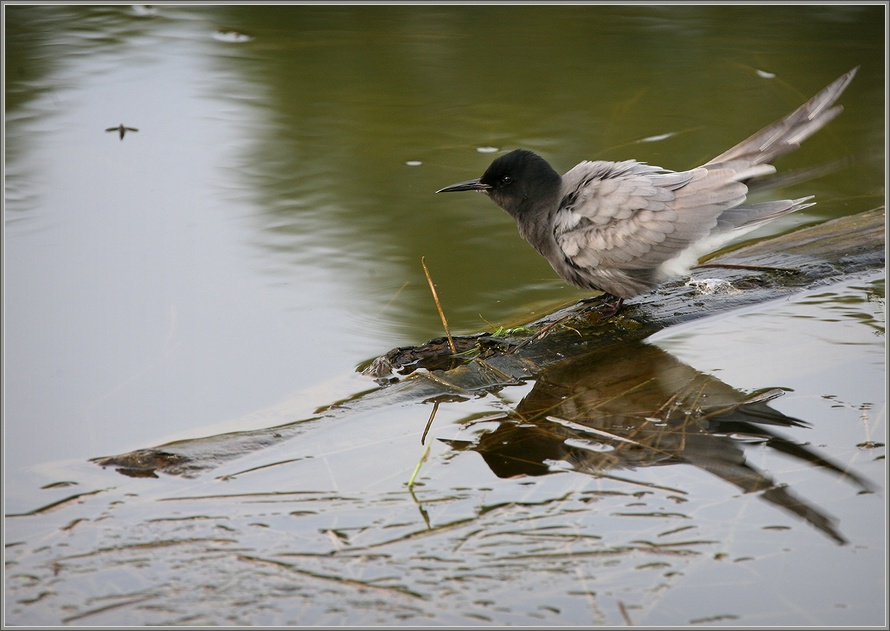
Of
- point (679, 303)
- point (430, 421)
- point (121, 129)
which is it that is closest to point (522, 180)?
point (679, 303)

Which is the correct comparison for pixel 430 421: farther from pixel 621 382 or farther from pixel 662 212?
pixel 662 212

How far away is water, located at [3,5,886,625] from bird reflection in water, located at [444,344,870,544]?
0.08 m

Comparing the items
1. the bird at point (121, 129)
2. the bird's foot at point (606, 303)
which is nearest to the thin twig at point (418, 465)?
the bird's foot at point (606, 303)

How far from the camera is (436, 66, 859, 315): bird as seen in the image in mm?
4508

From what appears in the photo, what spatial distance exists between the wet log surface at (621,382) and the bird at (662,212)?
225 millimetres

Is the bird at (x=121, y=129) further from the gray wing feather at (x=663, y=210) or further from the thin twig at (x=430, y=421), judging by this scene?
the thin twig at (x=430, y=421)

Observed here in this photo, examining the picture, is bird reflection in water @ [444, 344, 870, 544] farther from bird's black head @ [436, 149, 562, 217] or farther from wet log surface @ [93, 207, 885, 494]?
bird's black head @ [436, 149, 562, 217]

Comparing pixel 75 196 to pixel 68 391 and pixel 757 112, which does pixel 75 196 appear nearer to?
pixel 68 391

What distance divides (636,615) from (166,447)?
1.91 meters

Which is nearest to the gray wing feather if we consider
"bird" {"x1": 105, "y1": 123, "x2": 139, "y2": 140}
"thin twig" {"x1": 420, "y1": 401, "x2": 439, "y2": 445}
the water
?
the water

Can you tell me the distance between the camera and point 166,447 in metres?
3.49

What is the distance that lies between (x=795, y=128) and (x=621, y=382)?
1613 mm

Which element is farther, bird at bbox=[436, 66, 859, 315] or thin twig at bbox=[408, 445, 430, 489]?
bird at bbox=[436, 66, 859, 315]

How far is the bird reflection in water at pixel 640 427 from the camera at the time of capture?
3299mm
